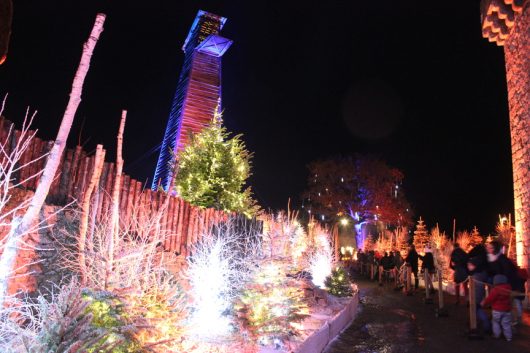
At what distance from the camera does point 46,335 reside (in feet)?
8.61

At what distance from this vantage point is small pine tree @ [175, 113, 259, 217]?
12.6 metres

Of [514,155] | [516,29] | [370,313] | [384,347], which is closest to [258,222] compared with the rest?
[370,313]

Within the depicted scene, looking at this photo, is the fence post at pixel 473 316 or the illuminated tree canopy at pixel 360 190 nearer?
the fence post at pixel 473 316

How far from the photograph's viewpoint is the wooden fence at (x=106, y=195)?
6.31 metres

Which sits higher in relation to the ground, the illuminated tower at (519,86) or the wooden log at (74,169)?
the illuminated tower at (519,86)

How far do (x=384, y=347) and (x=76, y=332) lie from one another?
233 inches

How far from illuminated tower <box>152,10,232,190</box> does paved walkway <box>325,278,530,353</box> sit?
43.4 ft

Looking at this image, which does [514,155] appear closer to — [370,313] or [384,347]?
[370,313]

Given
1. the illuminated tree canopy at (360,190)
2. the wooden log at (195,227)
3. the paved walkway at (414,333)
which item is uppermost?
the illuminated tree canopy at (360,190)

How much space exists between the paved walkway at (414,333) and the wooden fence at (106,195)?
4010 mm

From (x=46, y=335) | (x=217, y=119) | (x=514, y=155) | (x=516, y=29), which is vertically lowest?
(x=46, y=335)

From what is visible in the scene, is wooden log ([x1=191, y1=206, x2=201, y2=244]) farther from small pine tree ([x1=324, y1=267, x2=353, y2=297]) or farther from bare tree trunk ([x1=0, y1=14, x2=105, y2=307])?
bare tree trunk ([x1=0, y1=14, x2=105, y2=307])

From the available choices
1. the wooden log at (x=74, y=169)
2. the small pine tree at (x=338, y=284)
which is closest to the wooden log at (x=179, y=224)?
the wooden log at (x=74, y=169)

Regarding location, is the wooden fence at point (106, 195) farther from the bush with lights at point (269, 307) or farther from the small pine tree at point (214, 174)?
the small pine tree at point (214, 174)
